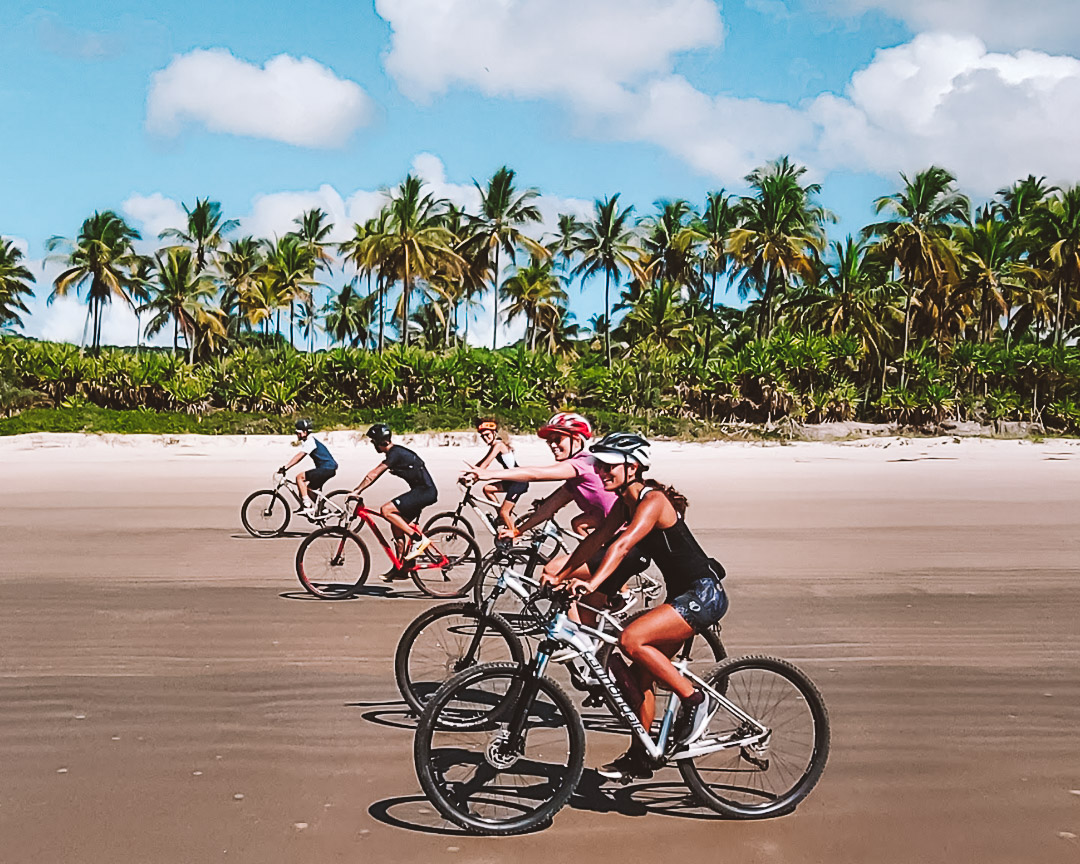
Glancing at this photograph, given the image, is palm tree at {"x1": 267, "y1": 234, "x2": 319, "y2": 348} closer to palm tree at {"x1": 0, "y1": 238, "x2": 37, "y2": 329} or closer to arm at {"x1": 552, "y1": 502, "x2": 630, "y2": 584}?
palm tree at {"x1": 0, "y1": 238, "x2": 37, "y2": 329}

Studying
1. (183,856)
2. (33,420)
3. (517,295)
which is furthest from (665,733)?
(517,295)

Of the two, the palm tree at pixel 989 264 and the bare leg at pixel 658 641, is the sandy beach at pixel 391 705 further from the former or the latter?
the palm tree at pixel 989 264

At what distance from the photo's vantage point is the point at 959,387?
143 feet

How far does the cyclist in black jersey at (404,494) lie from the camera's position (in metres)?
9.71

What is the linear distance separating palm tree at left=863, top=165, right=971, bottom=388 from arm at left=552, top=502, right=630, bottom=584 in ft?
145

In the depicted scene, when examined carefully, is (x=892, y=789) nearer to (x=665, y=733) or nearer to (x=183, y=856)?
(x=665, y=733)

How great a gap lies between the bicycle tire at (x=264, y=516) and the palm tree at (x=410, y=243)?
1351 inches

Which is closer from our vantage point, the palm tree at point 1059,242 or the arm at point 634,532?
the arm at point 634,532

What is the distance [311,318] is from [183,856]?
6429cm

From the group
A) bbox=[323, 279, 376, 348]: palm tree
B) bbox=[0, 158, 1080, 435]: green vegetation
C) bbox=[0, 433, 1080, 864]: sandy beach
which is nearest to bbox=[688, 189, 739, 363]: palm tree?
bbox=[0, 158, 1080, 435]: green vegetation

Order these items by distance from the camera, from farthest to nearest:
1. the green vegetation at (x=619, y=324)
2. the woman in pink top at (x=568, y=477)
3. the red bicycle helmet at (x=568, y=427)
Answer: the green vegetation at (x=619, y=324) < the red bicycle helmet at (x=568, y=427) < the woman in pink top at (x=568, y=477)

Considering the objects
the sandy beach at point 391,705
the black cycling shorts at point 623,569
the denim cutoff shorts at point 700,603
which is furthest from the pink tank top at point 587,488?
the denim cutoff shorts at point 700,603

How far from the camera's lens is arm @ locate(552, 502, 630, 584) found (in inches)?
200

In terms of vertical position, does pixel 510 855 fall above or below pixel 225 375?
below
